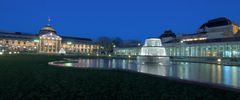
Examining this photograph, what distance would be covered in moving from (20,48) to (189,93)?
417ft

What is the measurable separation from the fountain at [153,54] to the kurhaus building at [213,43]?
1703 inches

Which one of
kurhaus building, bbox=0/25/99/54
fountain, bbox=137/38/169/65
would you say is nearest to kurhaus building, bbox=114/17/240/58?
fountain, bbox=137/38/169/65

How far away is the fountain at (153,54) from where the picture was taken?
2891cm

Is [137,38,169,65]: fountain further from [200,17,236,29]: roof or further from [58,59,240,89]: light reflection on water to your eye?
[200,17,236,29]: roof

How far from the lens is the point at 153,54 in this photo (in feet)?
103

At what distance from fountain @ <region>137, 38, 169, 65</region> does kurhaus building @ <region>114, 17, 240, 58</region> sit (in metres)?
43.3

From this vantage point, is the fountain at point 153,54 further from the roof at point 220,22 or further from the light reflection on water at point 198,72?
the roof at point 220,22

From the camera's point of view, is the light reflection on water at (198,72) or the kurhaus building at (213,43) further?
the kurhaus building at (213,43)

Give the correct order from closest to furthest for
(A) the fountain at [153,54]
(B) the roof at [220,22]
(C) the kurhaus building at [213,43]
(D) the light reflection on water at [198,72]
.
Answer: (D) the light reflection on water at [198,72] → (A) the fountain at [153,54] → (C) the kurhaus building at [213,43] → (B) the roof at [220,22]

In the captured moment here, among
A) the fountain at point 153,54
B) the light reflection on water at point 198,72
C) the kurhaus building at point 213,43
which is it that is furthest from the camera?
the kurhaus building at point 213,43

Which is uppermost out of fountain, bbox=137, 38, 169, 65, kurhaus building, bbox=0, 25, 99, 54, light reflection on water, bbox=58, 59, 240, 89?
kurhaus building, bbox=0, 25, 99, 54

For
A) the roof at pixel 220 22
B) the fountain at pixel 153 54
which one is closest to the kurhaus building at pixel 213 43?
the roof at pixel 220 22

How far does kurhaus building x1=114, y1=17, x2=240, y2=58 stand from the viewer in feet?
227

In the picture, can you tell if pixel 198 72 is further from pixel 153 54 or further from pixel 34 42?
pixel 34 42
